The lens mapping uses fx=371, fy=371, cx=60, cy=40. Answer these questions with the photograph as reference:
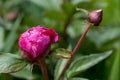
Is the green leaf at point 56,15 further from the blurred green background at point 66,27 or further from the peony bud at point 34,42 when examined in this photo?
the peony bud at point 34,42

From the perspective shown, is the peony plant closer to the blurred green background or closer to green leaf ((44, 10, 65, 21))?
the blurred green background

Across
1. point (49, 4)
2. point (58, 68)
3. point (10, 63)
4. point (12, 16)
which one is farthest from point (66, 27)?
point (10, 63)

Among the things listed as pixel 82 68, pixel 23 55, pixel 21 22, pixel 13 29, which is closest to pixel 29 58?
pixel 23 55

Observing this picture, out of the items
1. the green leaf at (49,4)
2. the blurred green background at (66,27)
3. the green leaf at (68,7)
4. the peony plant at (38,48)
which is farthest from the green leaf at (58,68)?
the green leaf at (49,4)

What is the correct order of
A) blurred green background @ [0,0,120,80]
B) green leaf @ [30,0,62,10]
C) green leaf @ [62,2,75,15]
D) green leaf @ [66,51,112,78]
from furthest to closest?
green leaf @ [30,0,62,10], green leaf @ [62,2,75,15], blurred green background @ [0,0,120,80], green leaf @ [66,51,112,78]

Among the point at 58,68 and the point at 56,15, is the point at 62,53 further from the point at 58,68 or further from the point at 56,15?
the point at 56,15

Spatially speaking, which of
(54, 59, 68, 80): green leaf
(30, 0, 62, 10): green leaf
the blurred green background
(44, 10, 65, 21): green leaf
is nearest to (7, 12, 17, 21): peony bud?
the blurred green background

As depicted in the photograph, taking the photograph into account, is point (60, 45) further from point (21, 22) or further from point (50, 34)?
point (50, 34)
